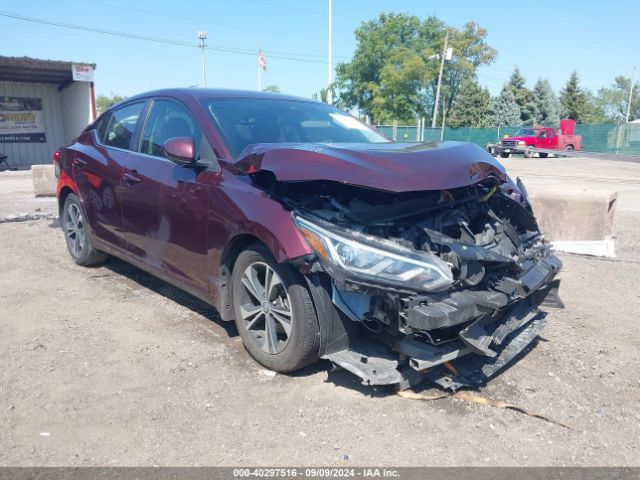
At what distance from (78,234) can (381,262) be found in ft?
13.5

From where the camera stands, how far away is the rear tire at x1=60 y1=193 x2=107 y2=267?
5.60 metres

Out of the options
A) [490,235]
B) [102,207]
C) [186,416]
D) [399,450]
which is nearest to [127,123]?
[102,207]

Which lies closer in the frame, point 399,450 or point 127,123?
point 399,450

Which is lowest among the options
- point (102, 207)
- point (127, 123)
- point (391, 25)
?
point (102, 207)

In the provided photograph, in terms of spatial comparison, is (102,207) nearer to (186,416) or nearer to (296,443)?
(186,416)

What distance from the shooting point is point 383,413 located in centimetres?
303

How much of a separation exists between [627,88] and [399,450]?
12503 centimetres

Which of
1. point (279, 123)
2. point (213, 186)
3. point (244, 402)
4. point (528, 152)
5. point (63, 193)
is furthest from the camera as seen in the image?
point (528, 152)

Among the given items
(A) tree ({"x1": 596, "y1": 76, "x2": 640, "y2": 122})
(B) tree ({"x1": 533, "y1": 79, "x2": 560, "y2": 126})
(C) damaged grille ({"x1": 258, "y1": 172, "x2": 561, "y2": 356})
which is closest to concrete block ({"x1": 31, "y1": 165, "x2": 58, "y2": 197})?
(C) damaged grille ({"x1": 258, "y1": 172, "x2": 561, "y2": 356})

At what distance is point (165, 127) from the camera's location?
4.35m

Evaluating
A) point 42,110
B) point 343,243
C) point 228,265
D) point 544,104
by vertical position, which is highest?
point 544,104

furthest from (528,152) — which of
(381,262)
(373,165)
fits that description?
(381,262)

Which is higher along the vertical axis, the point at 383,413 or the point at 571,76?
the point at 571,76

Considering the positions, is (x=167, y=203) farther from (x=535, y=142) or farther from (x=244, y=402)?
(x=535, y=142)
